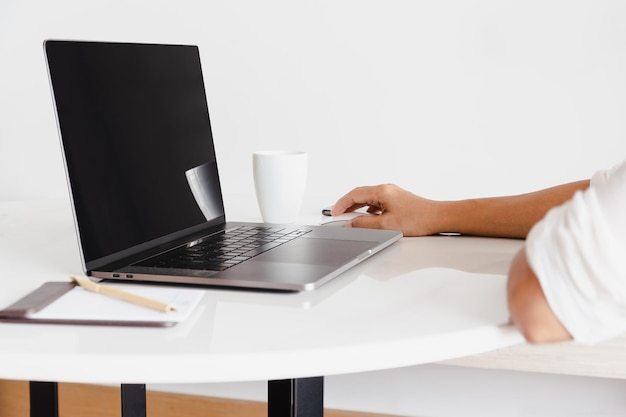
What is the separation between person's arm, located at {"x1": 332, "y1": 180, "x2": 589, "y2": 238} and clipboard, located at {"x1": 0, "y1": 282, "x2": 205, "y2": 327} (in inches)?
17.9

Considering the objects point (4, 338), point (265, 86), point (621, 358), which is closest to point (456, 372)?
point (621, 358)

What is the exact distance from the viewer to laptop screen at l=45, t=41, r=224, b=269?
2.80 ft

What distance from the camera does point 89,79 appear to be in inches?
35.4

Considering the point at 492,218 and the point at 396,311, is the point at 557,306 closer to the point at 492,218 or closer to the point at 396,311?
the point at 396,311

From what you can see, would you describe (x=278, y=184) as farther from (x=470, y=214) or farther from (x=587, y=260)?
(x=587, y=260)

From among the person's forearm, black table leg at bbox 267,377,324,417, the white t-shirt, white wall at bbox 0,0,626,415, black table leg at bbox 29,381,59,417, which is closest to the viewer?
the white t-shirt

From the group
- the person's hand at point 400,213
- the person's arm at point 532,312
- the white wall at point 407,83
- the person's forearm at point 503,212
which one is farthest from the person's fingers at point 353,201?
the white wall at point 407,83

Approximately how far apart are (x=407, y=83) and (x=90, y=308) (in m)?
1.39

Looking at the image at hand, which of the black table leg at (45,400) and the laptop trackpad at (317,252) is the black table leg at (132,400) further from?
the laptop trackpad at (317,252)

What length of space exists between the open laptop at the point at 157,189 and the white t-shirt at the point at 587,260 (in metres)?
0.25

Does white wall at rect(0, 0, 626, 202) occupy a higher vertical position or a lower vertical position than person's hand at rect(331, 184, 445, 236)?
higher

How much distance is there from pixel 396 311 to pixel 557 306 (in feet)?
0.51

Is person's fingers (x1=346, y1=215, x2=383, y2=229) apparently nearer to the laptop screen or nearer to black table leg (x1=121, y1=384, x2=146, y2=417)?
the laptop screen

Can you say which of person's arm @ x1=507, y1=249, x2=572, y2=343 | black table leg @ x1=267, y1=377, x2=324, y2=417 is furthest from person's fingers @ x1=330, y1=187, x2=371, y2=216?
person's arm @ x1=507, y1=249, x2=572, y2=343
